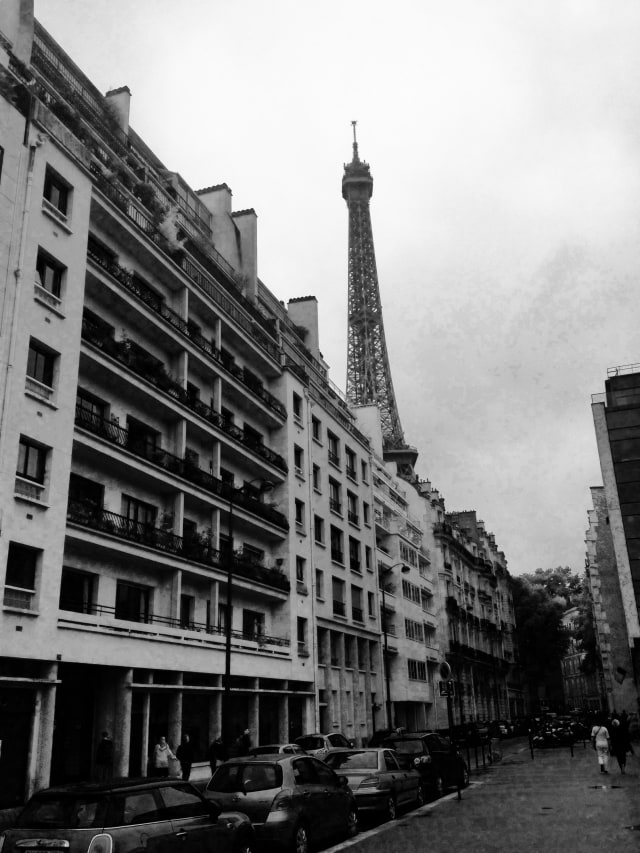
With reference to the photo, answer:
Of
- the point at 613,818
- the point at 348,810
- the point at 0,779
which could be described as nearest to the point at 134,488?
the point at 0,779

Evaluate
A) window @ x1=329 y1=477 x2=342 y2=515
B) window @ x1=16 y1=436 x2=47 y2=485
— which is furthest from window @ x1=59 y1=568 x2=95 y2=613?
window @ x1=329 y1=477 x2=342 y2=515

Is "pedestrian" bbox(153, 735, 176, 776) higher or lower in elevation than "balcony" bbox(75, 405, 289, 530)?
lower

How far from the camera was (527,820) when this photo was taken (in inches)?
650

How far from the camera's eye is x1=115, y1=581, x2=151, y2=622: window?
2812 centimetres

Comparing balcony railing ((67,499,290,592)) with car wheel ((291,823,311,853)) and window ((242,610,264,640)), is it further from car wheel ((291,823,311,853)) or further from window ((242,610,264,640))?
car wheel ((291,823,311,853))

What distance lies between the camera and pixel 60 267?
25.9 m

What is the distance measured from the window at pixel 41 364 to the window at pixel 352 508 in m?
29.1

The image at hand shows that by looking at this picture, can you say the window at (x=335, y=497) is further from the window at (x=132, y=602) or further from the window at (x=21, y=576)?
the window at (x=21, y=576)

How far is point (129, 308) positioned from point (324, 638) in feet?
74.1

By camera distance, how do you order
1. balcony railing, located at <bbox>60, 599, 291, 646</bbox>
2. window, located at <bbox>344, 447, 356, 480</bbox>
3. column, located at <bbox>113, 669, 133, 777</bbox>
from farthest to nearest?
window, located at <bbox>344, 447, 356, 480</bbox> → balcony railing, located at <bbox>60, 599, 291, 646</bbox> → column, located at <bbox>113, 669, 133, 777</bbox>

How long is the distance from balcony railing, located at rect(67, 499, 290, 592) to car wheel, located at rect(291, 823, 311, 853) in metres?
13.7

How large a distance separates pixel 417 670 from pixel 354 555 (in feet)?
47.0

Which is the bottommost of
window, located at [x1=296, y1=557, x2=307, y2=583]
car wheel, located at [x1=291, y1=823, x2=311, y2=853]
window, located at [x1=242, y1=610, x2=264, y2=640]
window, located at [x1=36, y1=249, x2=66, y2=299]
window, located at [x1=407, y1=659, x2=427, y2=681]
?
car wheel, located at [x1=291, y1=823, x2=311, y2=853]

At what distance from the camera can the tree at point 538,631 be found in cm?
9794
